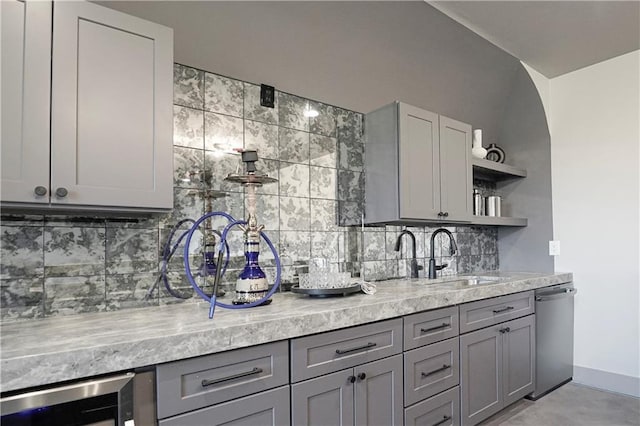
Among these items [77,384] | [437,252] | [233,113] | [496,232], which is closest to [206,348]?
[77,384]

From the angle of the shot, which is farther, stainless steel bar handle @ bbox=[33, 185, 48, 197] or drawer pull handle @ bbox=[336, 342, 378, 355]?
drawer pull handle @ bbox=[336, 342, 378, 355]

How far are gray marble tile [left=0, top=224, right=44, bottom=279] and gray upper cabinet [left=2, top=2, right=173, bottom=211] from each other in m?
0.32

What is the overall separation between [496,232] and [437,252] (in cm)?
103

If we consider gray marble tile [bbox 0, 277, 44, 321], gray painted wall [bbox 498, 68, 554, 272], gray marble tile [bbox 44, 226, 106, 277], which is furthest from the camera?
gray painted wall [bbox 498, 68, 554, 272]

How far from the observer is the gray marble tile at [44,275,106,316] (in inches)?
65.3

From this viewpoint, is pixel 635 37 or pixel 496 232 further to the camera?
pixel 496 232

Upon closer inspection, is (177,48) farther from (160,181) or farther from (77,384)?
(77,384)

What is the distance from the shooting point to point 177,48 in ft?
6.44

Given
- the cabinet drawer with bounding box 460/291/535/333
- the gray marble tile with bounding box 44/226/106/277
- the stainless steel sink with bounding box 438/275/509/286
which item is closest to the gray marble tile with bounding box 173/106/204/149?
the gray marble tile with bounding box 44/226/106/277

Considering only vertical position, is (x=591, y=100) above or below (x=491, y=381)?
above

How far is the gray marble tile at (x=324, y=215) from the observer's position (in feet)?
8.55

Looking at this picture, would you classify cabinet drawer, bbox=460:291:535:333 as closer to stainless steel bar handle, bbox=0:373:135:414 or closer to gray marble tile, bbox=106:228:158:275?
gray marble tile, bbox=106:228:158:275

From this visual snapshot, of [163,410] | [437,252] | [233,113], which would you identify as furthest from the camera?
[437,252]

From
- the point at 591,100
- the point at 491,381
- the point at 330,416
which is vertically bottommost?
the point at 491,381
